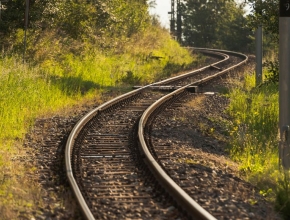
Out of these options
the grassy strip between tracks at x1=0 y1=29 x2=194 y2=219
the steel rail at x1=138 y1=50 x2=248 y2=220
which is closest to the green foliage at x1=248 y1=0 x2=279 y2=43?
the grassy strip between tracks at x1=0 y1=29 x2=194 y2=219

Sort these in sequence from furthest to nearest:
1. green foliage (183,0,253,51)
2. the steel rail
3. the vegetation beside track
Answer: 1. green foliage (183,0,253,51)
2. the vegetation beside track
3. the steel rail

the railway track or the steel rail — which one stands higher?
the steel rail

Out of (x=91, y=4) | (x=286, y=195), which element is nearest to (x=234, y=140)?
(x=286, y=195)

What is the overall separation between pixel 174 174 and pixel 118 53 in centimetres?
2193

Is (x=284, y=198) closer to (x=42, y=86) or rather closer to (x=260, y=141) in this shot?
(x=260, y=141)

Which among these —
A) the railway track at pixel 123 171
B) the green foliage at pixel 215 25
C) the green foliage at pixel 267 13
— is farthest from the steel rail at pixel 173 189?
the green foliage at pixel 215 25

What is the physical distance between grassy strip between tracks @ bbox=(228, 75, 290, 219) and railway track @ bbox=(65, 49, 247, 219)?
41.8 inches

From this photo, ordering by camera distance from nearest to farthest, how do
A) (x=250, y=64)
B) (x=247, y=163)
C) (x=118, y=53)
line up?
1. (x=247, y=163)
2. (x=118, y=53)
3. (x=250, y=64)

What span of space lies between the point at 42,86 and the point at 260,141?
6.87 metres

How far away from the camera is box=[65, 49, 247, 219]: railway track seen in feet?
25.0

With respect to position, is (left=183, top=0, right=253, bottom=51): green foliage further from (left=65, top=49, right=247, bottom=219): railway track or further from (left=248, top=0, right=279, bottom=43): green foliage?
(left=65, top=49, right=247, bottom=219): railway track

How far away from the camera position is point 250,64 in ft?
110

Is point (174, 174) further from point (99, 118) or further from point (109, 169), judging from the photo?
point (99, 118)

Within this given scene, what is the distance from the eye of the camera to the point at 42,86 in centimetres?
1742
